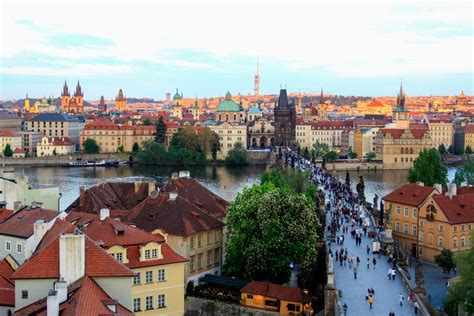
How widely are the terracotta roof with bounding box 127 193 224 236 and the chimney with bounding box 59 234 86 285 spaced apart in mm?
10957

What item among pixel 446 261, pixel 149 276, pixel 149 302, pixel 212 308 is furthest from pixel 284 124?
pixel 149 302

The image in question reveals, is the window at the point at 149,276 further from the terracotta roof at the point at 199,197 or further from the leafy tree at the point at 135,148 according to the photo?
the leafy tree at the point at 135,148

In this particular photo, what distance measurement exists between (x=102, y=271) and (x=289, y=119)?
372 feet

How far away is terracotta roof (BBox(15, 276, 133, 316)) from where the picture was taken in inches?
722

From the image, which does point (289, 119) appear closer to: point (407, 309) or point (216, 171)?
point (216, 171)

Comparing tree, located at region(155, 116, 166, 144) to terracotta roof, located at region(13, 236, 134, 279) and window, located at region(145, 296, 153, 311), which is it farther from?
terracotta roof, located at region(13, 236, 134, 279)

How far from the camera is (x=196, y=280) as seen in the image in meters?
32.0

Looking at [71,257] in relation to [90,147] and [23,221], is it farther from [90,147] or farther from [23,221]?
[90,147]

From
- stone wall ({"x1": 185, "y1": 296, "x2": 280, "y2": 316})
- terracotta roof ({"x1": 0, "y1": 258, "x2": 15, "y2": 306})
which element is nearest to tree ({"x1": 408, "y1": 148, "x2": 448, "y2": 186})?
stone wall ({"x1": 185, "y1": 296, "x2": 280, "y2": 316})

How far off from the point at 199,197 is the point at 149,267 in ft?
41.0

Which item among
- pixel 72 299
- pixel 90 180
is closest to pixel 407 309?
pixel 72 299

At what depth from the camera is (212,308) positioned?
95.3 ft

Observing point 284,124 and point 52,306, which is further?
point 284,124

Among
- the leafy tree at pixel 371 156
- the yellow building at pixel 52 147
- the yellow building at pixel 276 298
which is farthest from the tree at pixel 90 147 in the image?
the yellow building at pixel 276 298
